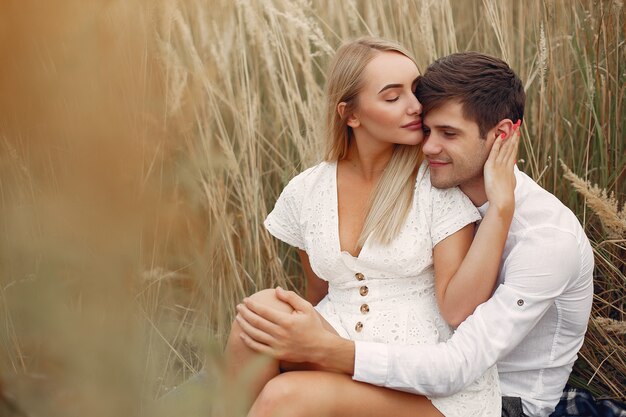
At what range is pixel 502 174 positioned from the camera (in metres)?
1.89

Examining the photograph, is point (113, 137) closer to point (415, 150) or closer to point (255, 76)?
point (415, 150)

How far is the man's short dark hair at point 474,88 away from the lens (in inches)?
77.9

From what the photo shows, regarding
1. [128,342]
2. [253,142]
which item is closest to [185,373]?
[128,342]

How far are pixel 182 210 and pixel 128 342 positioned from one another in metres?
0.10

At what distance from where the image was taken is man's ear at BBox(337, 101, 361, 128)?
2.15 meters

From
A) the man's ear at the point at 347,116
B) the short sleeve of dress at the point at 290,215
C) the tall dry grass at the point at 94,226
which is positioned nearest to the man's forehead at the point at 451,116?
the man's ear at the point at 347,116

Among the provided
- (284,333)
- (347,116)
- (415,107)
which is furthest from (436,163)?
(284,333)

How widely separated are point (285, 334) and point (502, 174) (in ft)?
2.02

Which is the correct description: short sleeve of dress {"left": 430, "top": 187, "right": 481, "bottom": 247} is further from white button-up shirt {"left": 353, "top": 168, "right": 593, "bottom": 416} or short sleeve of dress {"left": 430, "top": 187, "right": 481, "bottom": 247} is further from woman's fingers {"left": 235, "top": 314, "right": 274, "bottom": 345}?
woman's fingers {"left": 235, "top": 314, "right": 274, "bottom": 345}

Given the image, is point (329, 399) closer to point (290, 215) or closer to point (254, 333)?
point (254, 333)

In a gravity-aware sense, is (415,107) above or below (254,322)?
above

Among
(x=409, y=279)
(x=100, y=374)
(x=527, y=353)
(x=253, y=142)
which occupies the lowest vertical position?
(x=527, y=353)

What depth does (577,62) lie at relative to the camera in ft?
8.56

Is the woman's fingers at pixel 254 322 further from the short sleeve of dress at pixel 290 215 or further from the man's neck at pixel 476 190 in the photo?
the man's neck at pixel 476 190
